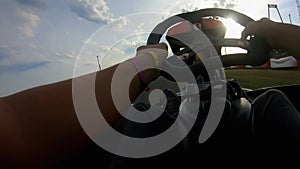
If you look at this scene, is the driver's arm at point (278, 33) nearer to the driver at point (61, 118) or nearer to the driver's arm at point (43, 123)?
the driver at point (61, 118)

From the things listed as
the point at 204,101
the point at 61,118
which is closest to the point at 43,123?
the point at 61,118

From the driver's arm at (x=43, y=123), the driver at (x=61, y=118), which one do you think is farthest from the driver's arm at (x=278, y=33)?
the driver's arm at (x=43, y=123)

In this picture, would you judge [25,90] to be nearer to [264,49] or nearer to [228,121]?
[228,121]

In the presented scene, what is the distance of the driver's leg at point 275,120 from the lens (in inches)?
25.2

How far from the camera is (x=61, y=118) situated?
53 cm

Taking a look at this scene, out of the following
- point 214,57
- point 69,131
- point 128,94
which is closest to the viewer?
point 69,131

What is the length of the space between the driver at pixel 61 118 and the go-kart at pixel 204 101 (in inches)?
1.9

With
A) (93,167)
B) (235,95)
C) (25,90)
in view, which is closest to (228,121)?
(235,95)

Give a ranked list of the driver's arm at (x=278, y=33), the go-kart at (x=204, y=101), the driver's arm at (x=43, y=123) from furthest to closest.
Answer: the driver's arm at (x=278, y=33), the go-kart at (x=204, y=101), the driver's arm at (x=43, y=123)

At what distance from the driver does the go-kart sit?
0.05m

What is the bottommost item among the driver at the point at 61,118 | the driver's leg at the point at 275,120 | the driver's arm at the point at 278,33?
the driver's leg at the point at 275,120

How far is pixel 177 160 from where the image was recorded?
611 millimetres

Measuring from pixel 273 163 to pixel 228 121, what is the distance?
0.43 ft

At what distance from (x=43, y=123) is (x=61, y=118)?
35mm
